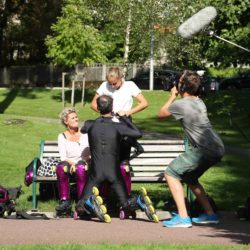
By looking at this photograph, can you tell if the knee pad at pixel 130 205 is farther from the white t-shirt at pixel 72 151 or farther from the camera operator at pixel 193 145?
the white t-shirt at pixel 72 151

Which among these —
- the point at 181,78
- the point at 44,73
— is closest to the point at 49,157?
the point at 181,78

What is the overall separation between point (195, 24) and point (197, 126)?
3452 millimetres

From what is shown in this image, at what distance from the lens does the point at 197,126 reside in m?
7.82

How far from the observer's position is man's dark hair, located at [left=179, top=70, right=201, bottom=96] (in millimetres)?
7934

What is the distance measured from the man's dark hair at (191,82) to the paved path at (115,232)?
1.54m

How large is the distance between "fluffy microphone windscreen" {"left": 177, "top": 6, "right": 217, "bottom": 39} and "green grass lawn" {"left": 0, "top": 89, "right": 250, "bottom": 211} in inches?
95.4

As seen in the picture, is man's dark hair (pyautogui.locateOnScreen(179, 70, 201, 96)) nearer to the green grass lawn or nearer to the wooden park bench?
the wooden park bench

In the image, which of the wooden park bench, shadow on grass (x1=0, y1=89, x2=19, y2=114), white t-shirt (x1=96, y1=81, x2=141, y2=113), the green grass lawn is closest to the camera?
white t-shirt (x1=96, y1=81, x2=141, y2=113)

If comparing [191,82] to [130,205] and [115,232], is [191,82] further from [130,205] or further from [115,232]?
[115,232]

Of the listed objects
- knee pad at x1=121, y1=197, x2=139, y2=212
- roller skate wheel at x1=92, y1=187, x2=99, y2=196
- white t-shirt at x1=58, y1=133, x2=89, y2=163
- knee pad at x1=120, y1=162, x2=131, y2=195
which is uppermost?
white t-shirt at x1=58, y1=133, x2=89, y2=163

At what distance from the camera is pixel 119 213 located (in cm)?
873

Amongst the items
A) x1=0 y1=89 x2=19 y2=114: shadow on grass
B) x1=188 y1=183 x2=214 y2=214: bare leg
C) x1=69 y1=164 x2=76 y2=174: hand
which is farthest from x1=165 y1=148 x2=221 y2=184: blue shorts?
x1=0 y1=89 x2=19 y2=114: shadow on grass

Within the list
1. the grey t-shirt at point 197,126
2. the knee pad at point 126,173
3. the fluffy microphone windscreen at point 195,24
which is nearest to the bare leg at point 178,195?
the grey t-shirt at point 197,126

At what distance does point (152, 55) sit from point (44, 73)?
32.0ft
